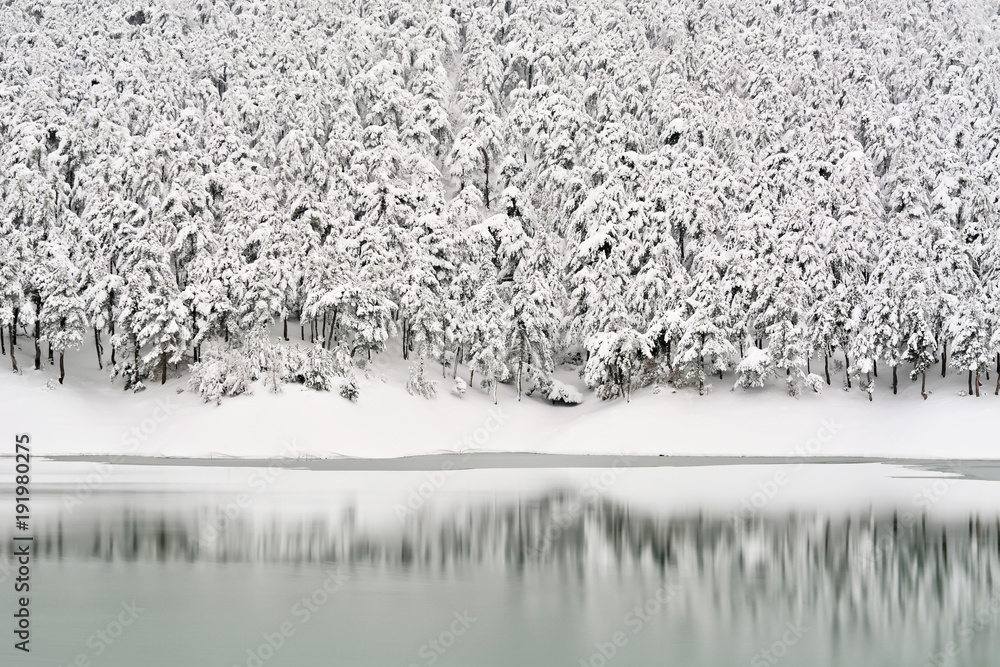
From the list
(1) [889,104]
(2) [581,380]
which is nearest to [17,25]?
(2) [581,380]

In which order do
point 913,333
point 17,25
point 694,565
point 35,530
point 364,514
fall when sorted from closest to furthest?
point 694,565 < point 35,530 < point 364,514 < point 913,333 < point 17,25

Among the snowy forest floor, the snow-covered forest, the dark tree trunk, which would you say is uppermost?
the snow-covered forest

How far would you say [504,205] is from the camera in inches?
2603

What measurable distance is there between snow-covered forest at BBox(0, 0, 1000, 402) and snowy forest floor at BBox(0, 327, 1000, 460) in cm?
171

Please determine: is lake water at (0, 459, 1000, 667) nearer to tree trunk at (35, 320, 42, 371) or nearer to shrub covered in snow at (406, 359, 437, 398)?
shrub covered in snow at (406, 359, 437, 398)

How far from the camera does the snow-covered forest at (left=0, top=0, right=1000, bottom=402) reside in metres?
52.2

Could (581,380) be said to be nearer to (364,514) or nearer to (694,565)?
(364,514)

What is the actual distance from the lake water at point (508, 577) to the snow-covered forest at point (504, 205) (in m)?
23.6

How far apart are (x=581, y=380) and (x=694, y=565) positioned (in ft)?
147

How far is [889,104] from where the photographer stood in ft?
254

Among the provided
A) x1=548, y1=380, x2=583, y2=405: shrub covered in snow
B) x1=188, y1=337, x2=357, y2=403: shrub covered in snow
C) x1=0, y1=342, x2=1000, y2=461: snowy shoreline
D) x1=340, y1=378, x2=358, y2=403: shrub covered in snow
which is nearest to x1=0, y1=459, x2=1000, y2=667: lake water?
x1=0, y1=342, x2=1000, y2=461: snowy shoreline

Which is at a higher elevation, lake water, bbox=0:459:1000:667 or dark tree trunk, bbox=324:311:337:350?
dark tree trunk, bbox=324:311:337:350

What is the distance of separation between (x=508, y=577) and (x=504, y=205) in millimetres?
51066

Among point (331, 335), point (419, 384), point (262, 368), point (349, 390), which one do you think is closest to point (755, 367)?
point (419, 384)
